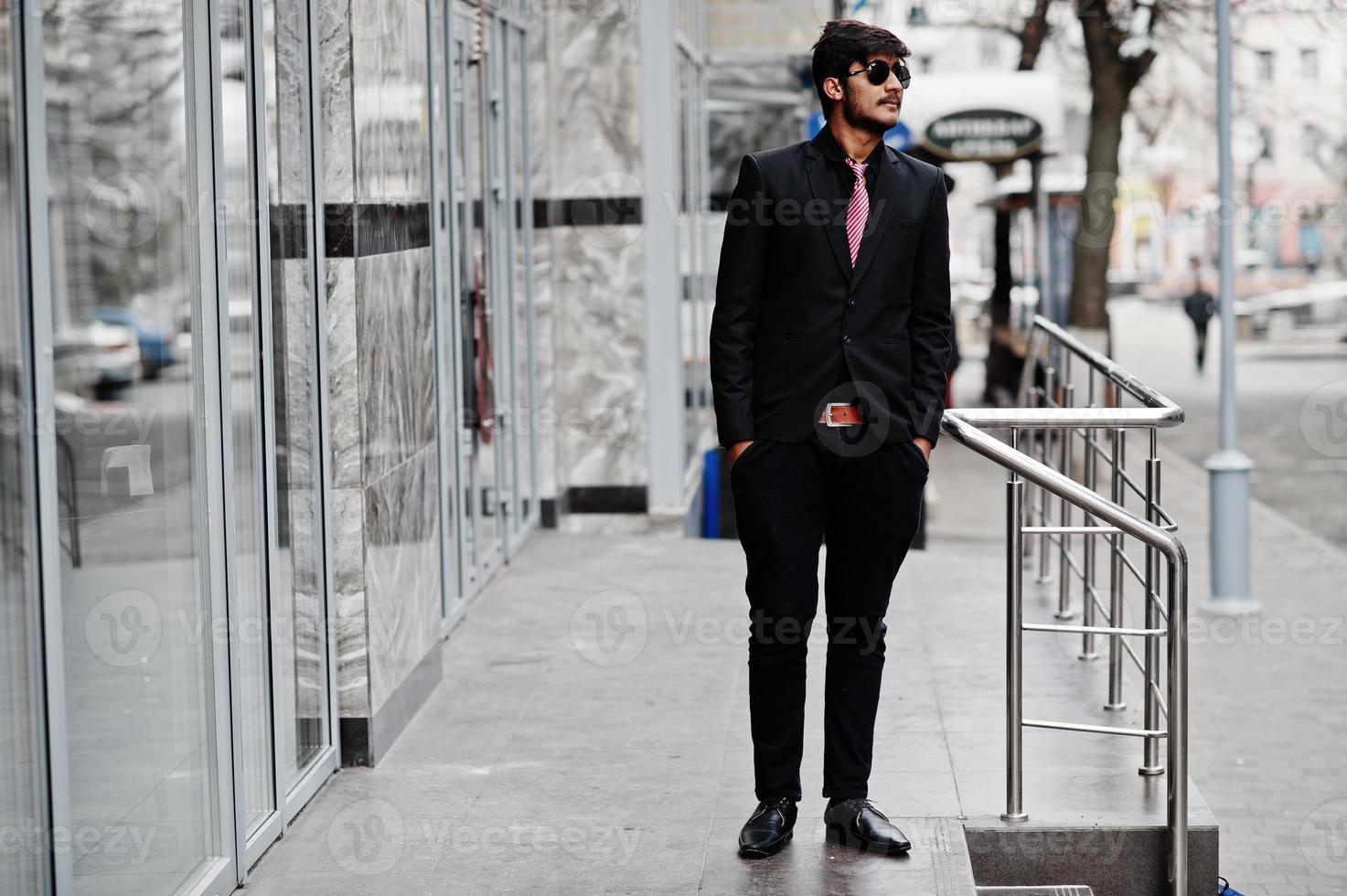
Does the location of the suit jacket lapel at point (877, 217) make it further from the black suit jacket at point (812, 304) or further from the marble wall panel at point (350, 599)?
the marble wall panel at point (350, 599)

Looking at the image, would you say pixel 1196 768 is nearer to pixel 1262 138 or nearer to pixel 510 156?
pixel 510 156

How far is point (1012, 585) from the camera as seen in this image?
14.6ft

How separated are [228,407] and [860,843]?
1.79 metres

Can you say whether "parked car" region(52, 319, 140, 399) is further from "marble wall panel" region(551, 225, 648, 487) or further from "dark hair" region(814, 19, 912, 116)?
"marble wall panel" region(551, 225, 648, 487)

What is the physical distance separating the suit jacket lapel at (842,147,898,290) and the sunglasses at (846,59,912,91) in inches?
7.7

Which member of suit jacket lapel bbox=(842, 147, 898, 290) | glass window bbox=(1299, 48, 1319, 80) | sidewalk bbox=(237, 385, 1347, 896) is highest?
glass window bbox=(1299, 48, 1319, 80)

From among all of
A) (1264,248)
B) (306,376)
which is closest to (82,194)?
(306,376)

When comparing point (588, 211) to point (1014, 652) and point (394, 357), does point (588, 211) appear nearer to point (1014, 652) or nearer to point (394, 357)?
point (394, 357)

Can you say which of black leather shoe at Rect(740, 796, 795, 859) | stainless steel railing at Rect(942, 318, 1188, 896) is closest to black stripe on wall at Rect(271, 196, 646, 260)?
stainless steel railing at Rect(942, 318, 1188, 896)

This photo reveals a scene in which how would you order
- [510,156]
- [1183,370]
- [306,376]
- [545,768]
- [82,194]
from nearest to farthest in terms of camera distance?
[82,194] → [306,376] → [545,768] → [510,156] → [1183,370]

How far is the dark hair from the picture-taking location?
13.1ft

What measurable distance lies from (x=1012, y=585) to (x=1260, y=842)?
2.07 meters

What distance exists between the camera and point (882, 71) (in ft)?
13.1

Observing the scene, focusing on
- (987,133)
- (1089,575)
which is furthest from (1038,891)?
(987,133)
